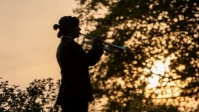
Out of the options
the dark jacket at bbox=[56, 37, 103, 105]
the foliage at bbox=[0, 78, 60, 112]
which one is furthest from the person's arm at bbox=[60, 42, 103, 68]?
the foliage at bbox=[0, 78, 60, 112]

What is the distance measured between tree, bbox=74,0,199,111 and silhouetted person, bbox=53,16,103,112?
53.9ft

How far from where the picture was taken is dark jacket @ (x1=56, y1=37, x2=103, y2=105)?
6.71 meters

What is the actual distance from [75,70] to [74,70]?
0.01 metres

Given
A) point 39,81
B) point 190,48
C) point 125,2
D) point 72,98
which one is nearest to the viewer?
point 72,98

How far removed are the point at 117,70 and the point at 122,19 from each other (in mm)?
2530

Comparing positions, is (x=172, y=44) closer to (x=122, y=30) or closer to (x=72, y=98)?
(x=122, y=30)

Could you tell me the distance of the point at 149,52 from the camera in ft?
80.5

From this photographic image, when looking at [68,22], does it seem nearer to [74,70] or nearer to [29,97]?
[74,70]

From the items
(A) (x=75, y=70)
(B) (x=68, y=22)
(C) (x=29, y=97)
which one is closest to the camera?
(A) (x=75, y=70)

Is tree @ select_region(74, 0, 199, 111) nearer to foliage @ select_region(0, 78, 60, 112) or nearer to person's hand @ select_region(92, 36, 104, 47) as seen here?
foliage @ select_region(0, 78, 60, 112)

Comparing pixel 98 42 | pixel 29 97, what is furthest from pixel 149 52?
pixel 98 42

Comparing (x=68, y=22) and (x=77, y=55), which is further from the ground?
(x=68, y=22)

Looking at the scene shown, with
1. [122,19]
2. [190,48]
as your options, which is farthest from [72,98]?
[122,19]

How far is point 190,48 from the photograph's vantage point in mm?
23906
